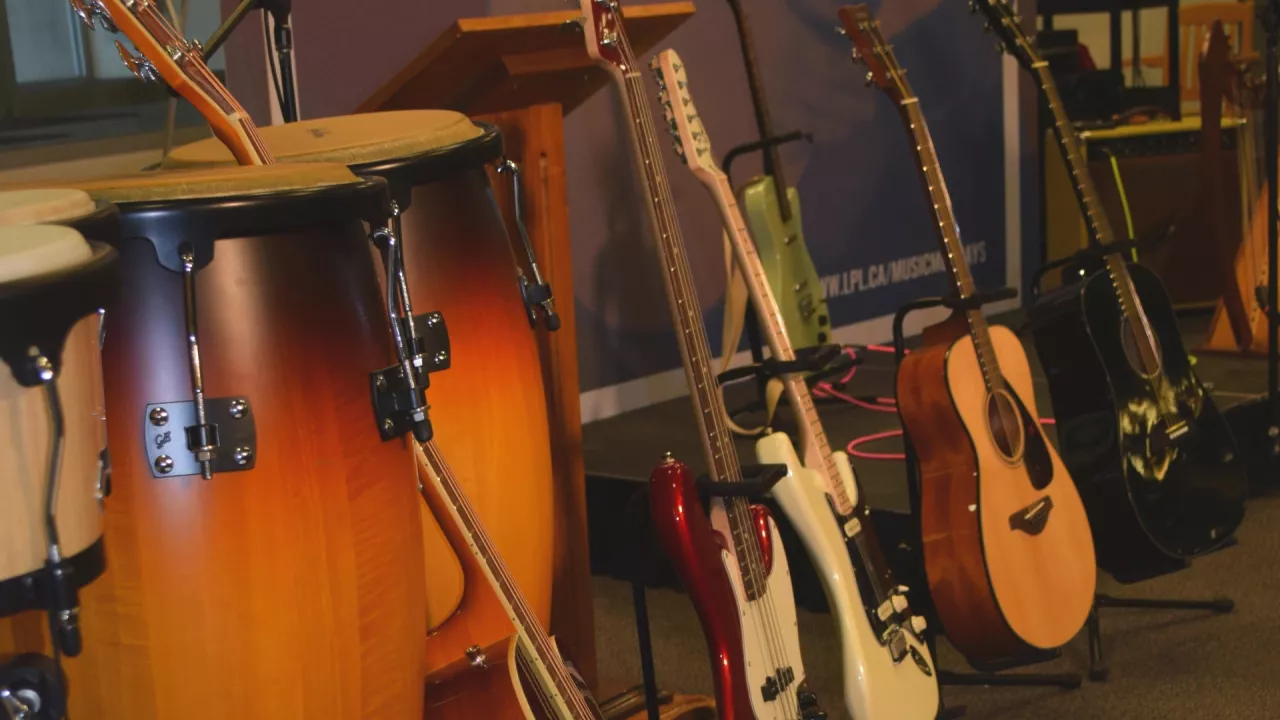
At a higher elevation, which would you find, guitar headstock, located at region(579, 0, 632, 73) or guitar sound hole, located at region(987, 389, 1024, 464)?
guitar headstock, located at region(579, 0, 632, 73)

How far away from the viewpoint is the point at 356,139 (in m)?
1.70

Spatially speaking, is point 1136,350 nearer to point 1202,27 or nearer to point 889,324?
point 889,324

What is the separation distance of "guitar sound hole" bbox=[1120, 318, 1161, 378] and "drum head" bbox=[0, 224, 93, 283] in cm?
196

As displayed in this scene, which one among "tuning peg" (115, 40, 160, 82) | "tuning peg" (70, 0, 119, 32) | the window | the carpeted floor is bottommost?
the carpeted floor

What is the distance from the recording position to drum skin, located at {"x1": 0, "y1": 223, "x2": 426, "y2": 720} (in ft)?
4.12

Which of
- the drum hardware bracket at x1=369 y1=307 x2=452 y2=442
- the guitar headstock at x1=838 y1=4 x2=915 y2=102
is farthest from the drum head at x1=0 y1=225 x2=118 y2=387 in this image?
the guitar headstock at x1=838 y1=4 x2=915 y2=102

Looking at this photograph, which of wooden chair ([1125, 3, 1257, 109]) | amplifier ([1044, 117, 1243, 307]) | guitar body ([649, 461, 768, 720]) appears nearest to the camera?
guitar body ([649, 461, 768, 720])

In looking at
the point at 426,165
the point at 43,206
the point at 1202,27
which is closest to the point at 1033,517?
the point at 426,165

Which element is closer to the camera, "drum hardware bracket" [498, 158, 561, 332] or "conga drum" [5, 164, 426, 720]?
"conga drum" [5, 164, 426, 720]

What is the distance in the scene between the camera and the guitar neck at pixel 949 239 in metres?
2.39

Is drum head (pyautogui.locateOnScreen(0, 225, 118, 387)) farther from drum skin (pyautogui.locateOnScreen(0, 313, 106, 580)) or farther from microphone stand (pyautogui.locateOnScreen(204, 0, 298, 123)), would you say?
microphone stand (pyautogui.locateOnScreen(204, 0, 298, 123))

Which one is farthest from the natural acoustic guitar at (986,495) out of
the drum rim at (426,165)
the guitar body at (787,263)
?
the guitar body at (787,263)

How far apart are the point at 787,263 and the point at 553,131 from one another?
1382 mm

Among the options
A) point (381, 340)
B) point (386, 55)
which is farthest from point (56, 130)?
point (381, 340)
